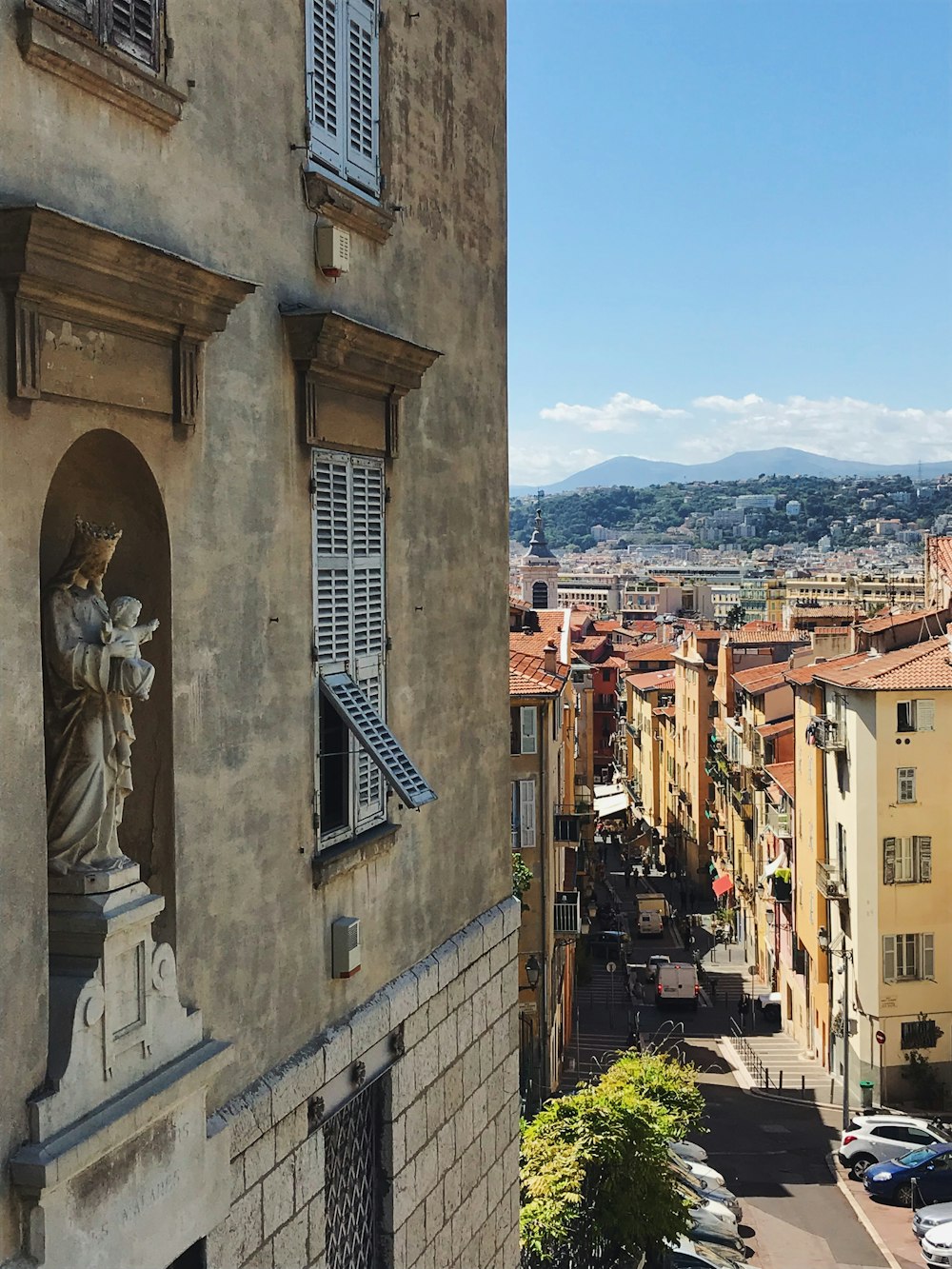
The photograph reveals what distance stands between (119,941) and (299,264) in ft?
14.1

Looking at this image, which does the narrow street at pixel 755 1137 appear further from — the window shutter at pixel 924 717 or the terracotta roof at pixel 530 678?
the terracotta roof at pixel 530 678

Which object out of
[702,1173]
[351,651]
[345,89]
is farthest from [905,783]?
[345,89]

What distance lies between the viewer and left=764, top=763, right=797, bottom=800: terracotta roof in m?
51.3

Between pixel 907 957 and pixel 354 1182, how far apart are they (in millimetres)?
34531

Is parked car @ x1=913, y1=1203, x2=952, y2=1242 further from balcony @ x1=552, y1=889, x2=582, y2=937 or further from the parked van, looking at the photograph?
the parked van

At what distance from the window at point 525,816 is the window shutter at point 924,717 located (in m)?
13.0

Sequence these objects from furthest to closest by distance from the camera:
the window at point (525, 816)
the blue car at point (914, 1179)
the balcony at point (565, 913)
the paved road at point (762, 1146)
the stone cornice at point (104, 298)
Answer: the balcony at point (565, 913) < the window at point (525, 816) < the blue car at point (914, 1179) < the paved road at point (762, 1146) < the stone cornice at point (104, 298)

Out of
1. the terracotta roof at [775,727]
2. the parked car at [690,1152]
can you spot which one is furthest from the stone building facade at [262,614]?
the terracotta roof at [775,727]

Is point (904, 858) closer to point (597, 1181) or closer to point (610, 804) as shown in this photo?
point (597, 1181)

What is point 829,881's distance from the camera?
43812mm

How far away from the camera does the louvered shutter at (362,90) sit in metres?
9.62

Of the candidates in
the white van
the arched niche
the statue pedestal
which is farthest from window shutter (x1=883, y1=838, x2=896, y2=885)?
the arched niche

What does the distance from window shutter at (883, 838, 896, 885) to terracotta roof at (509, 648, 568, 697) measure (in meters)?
10.5

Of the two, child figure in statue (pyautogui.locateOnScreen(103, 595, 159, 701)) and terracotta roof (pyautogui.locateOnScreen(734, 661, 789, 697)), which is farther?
terracotta roof (pyautogui.locateOnScreen(734, 661, 789, 697))
